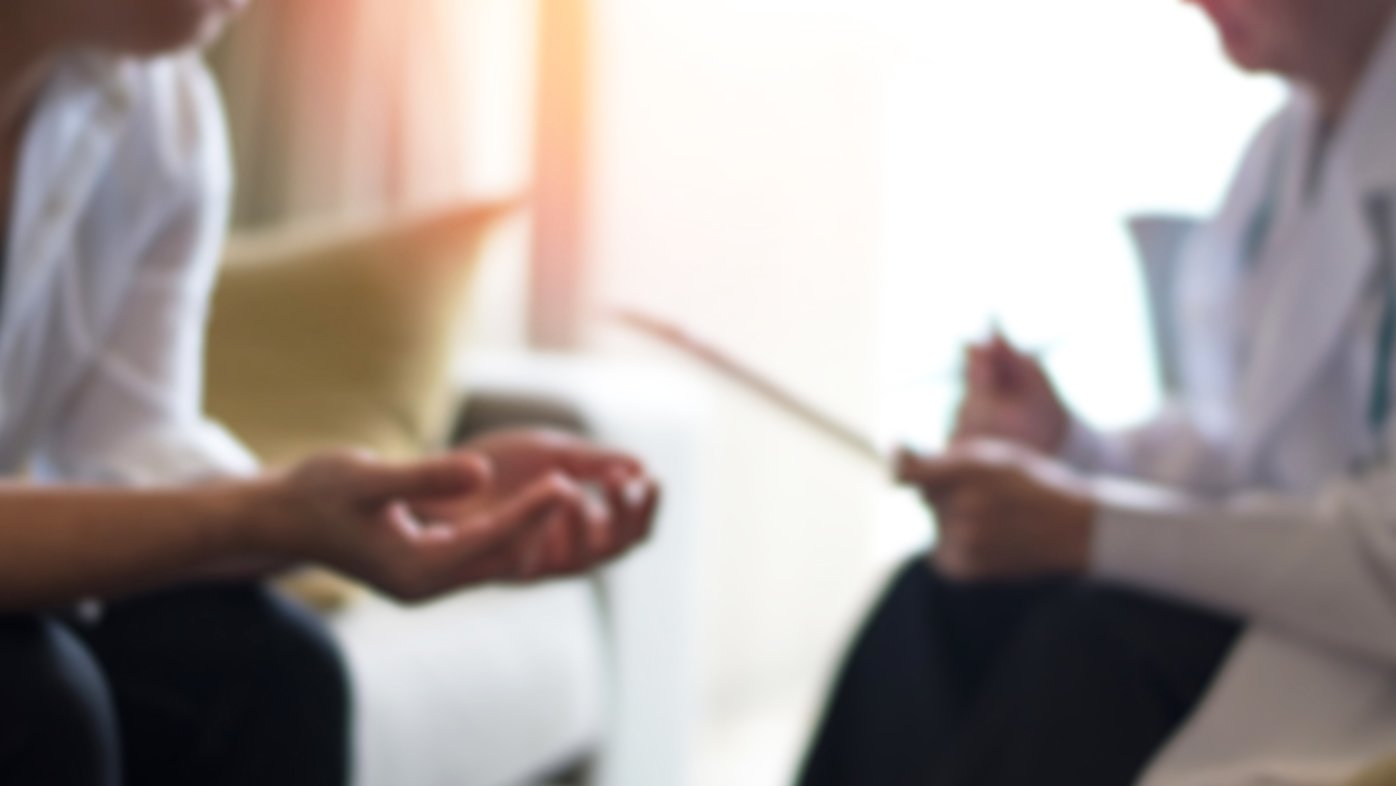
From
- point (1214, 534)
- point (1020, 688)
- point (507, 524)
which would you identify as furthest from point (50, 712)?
point (1214, 534)

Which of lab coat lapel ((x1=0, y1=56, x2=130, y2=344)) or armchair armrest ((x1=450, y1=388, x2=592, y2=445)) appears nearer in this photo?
lab coat lapel ((x1=0, y1=56, x2=130, y2=344))

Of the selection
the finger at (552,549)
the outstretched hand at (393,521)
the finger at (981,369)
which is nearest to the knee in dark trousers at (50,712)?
the outstretched hand at (393,521)

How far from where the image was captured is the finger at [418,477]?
28.9 inches

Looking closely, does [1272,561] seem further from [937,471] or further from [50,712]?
[50,712]

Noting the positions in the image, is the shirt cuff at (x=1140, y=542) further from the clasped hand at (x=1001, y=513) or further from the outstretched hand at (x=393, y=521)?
the outstretched hand at (x=393, y=521)

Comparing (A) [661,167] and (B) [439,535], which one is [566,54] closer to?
(A) [661,167]

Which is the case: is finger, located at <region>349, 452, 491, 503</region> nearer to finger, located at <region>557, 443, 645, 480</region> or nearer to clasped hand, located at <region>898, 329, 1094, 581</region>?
finger, located at <region>557, 443, 645, 480</region>

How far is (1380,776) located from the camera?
662 millimetres

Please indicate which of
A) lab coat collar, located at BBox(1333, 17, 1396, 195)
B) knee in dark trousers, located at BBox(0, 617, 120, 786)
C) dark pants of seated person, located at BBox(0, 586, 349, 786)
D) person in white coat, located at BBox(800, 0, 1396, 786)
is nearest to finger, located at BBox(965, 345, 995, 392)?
person in white coat, located at BBox(800, 0, 1396, 786)

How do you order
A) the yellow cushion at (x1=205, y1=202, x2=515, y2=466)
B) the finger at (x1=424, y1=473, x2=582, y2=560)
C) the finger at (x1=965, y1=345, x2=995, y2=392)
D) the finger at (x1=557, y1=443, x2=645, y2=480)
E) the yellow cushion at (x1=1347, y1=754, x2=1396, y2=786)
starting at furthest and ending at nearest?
the yellow cushion at (x1=205, y1=202, x2=515, y2=466), the finger at (x1=965, y1=345, x2=995, y2=392), the finger at (x1=557, y1=443, x2=645, y2=480), the finger at (x1=424, y1=473, x2=582, y2=560), the yellow cushion at (x1=1347, y1=754, x2=1396, y2=786)

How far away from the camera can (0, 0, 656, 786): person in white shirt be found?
2.40 ft

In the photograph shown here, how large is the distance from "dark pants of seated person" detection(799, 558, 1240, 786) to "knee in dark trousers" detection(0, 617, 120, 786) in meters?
0.44

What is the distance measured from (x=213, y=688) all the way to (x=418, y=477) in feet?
0.63

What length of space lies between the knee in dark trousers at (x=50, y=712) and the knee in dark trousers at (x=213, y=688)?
0.28 ft
